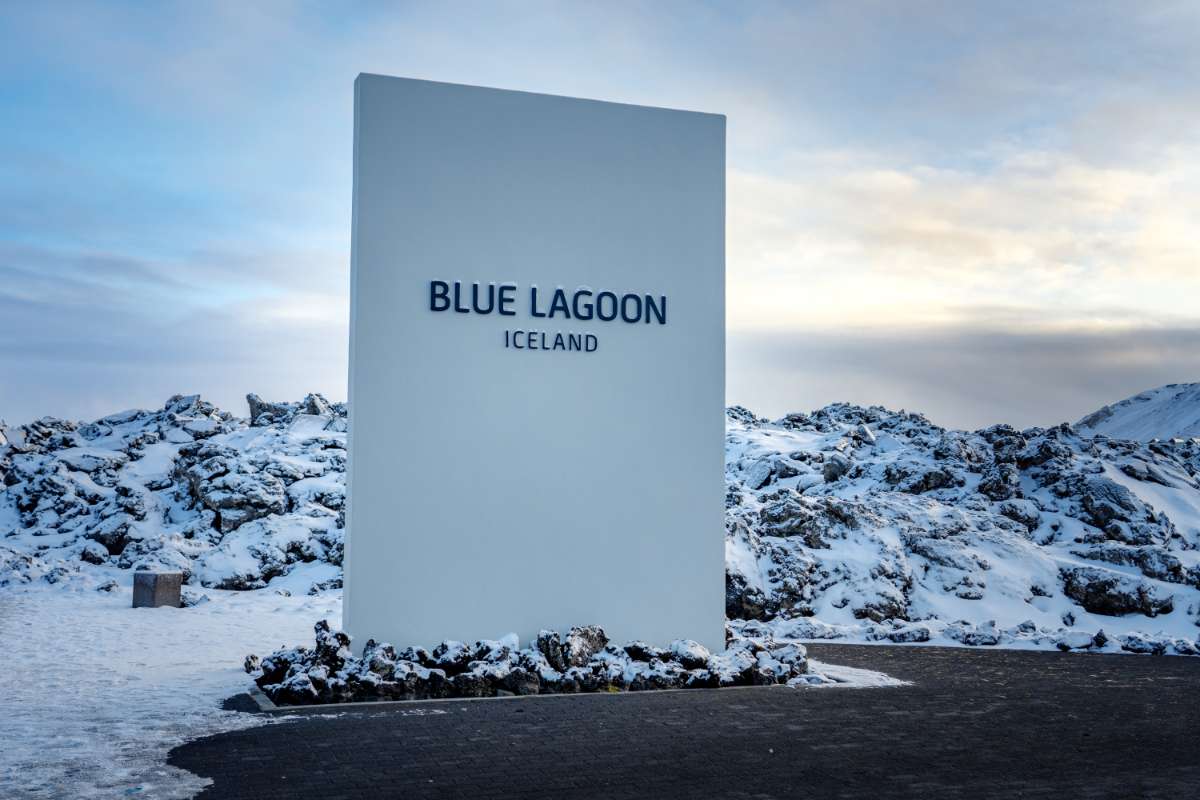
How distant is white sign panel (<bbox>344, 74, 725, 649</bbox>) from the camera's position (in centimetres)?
993

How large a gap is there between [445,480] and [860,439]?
17.2 meters

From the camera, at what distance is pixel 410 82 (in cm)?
1023

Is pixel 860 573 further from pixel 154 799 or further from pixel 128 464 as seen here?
pixel 128 464

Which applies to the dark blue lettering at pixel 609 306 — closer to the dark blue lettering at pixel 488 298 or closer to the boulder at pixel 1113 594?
the dark blue lettering at pixel 488 298

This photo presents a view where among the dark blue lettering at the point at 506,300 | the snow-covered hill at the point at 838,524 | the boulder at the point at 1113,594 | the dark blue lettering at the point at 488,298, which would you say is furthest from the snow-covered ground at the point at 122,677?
the boulder at the point at 1113,594

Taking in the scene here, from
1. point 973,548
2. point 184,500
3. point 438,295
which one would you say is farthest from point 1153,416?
point 438,295

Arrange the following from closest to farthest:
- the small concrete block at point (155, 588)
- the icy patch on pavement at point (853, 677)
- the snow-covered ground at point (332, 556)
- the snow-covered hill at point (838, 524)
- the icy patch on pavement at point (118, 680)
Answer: the icy patch on pavement at point (118, 680)
the snow-covered ground at point (332, 556)
the icy patch on pavement at point (853, 677)
the snow-covered hill at point (838, 524)
the small concrete block at point (155, 588)

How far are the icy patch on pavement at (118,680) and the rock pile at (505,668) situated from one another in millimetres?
709

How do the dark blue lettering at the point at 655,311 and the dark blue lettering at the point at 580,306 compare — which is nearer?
the dark blue lettering at the point at 580,306

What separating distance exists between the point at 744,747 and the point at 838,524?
10100 mm

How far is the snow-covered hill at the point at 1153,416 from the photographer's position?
43.4m

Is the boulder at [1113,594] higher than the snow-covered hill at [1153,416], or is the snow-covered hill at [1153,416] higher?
the snow-covered hill at [1153,416]

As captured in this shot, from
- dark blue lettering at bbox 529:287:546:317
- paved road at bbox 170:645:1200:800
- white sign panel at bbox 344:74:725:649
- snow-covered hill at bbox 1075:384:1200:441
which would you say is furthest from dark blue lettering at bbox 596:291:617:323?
snow-covered hill at bbox 1075:384:1200:441

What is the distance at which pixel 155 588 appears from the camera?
617 inches
